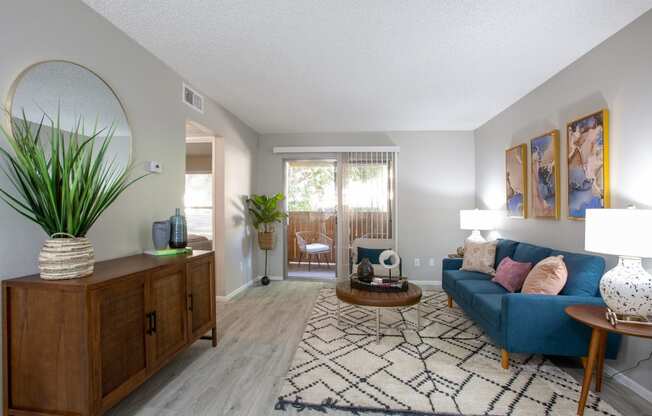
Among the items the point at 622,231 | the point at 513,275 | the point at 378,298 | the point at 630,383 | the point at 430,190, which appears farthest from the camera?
the point at 430,190

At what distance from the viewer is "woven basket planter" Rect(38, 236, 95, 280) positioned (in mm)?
1597

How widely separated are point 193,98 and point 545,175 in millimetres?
3794

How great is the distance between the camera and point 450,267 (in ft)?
13.5

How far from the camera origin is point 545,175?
324 cm

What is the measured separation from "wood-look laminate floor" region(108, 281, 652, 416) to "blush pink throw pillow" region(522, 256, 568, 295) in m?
0.64

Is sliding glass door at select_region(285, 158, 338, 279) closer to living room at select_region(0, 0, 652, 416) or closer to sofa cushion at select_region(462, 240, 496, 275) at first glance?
living room at select_region(0, 0, 652, 416)

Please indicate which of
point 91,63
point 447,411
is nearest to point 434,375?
point 447,411

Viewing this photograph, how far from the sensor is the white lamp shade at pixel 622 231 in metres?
1.76

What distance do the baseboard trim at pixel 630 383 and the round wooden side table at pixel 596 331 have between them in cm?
26

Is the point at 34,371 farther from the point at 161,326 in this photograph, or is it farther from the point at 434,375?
the point at 434,375

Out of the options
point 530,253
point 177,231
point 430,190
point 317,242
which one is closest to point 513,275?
point 530,253

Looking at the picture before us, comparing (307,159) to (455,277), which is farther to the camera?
(307,159)

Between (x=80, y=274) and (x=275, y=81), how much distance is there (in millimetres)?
2425

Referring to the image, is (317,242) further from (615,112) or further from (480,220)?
(615,112)
